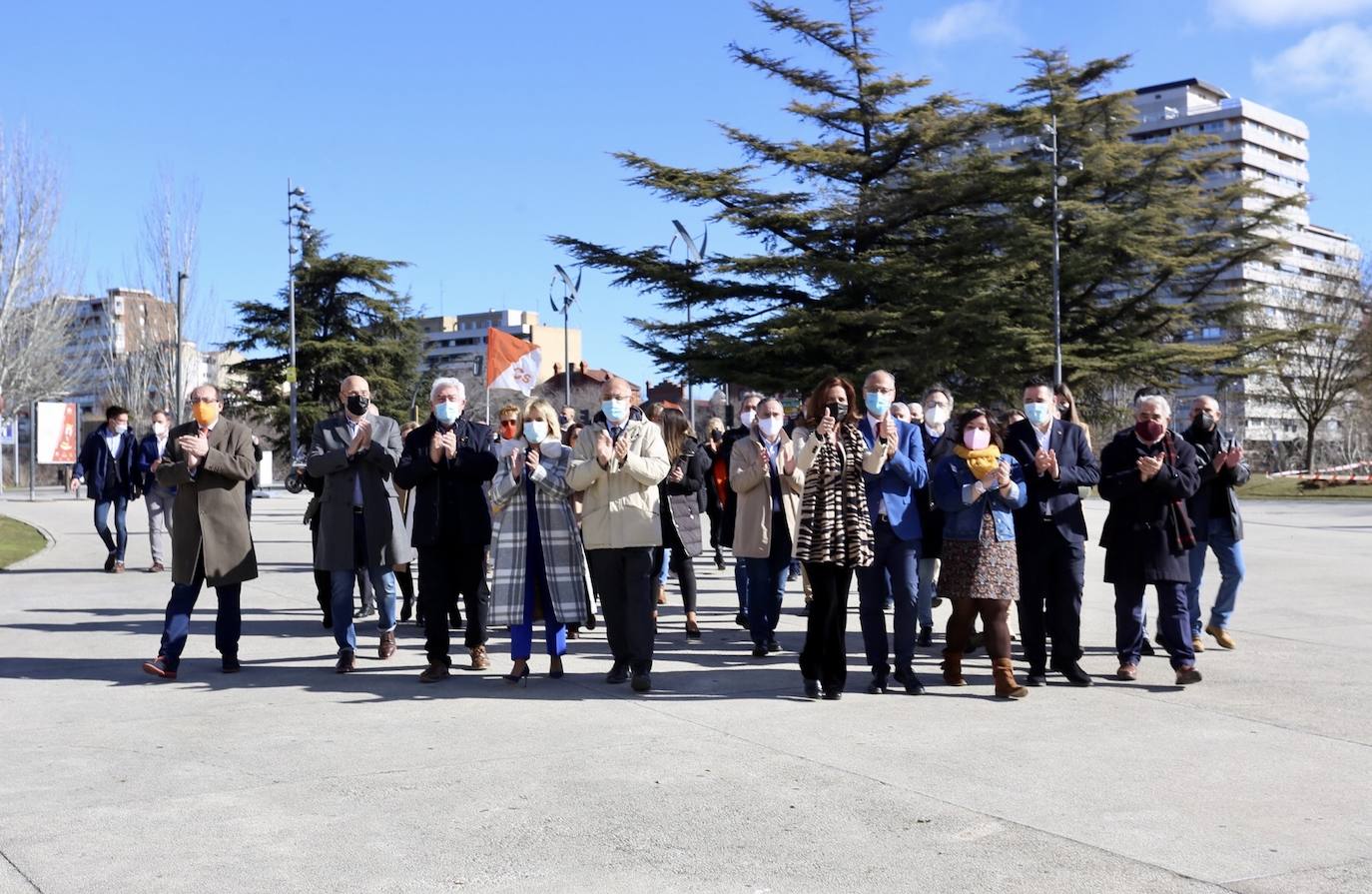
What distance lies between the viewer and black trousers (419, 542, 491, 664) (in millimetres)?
8602

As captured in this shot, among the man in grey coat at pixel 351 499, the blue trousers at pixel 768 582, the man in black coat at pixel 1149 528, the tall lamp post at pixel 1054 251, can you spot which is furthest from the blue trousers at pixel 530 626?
the tall lamp post at pixel 1054 251

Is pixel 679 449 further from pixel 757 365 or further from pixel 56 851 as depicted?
pixel 757 365

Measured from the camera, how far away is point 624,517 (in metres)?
8.28

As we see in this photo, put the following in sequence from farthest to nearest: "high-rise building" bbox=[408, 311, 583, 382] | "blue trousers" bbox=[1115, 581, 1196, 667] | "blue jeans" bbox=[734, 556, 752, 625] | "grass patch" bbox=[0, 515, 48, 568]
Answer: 1. "high-rise building" bbox=[408, 311, 583, 382]
2. "grass patch" bbox=[0, 515, 48, 568]
3. "blue jeans" bbox=[734, 556, 752, 625]
4. "blue trousers" bbox=[1115, 581, 1196, 667]

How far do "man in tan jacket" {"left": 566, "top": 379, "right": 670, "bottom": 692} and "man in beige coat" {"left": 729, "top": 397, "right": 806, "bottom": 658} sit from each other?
55.3 inches

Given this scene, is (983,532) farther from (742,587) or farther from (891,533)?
(742,587)

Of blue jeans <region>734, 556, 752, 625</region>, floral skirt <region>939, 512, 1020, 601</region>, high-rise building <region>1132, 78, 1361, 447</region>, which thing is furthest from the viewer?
high-rise building <region>1132, 78, 1361, 447</region>

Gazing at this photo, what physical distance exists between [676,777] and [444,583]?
319cm

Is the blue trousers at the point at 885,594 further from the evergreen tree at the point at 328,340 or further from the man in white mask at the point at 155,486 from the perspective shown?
the evergreen tree at the point at 328,340

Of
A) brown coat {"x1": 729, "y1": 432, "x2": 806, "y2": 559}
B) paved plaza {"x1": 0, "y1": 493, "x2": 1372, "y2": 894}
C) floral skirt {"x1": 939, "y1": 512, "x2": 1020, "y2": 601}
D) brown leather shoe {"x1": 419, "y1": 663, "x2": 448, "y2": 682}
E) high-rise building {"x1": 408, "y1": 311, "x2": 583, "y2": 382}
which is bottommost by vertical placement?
paved plaza {"x1": 0, "y1": 493, "x2": 1372, "y2": 894}

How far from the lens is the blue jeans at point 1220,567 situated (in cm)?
965

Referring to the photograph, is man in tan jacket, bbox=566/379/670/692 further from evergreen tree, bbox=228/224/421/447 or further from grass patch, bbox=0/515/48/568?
evergreen tree, bbox=228/224/421/447

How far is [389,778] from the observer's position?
5980mm

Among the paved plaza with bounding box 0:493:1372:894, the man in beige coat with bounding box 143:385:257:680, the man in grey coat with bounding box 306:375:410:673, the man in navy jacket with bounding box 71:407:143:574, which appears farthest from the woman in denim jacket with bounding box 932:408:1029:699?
the man in navy jacket with bounding box 71:407:143:574
